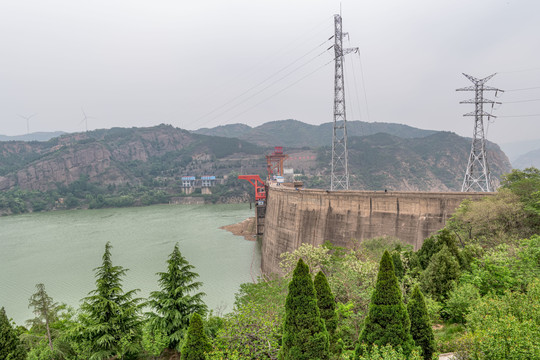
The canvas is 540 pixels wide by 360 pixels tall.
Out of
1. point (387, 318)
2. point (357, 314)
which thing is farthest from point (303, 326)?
point (357, 314)

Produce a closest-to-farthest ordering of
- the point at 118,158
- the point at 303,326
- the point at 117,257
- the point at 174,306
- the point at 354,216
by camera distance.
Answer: the point at 303,326 < the point at 174,306 < the point at 354,216 < the point at 117,257 < the point at 118,158

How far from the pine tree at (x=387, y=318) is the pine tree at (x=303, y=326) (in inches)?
34.9

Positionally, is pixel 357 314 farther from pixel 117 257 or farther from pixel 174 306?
pixel 117 257

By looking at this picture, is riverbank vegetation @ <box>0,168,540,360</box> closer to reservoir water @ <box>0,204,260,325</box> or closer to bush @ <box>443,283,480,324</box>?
bush @ <box>443,283,480,324</box>

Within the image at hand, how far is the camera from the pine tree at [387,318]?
253 inches

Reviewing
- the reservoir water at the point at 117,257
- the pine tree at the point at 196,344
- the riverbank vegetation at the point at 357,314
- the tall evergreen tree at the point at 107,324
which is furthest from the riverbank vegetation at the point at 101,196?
the pine tree at the point at 196,344

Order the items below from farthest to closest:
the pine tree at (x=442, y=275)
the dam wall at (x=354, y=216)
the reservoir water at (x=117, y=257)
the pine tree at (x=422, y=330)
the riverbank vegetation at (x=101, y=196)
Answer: the riverbank vegetation at (x=101, y=196), the reservoir water at (x=117, y=257), the dam wall at (x=354, y=216), the pine tree at (x=442, y=275), the pine tree at (x=422, y=330)

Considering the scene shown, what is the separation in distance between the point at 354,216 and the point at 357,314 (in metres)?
11.8

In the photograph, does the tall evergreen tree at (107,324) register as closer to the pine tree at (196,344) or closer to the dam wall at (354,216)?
the pine tree at (196,344)

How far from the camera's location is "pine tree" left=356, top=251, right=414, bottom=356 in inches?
253

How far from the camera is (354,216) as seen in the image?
20.5 meters

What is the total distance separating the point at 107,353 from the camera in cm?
949

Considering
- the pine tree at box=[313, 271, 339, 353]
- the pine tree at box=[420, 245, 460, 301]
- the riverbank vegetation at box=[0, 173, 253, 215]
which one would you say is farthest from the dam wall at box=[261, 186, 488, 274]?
the riverbank vegetation at box=[0, 173, 253, 215]

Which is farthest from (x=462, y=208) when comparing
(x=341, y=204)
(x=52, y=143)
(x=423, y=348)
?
(x=52, y=143)
